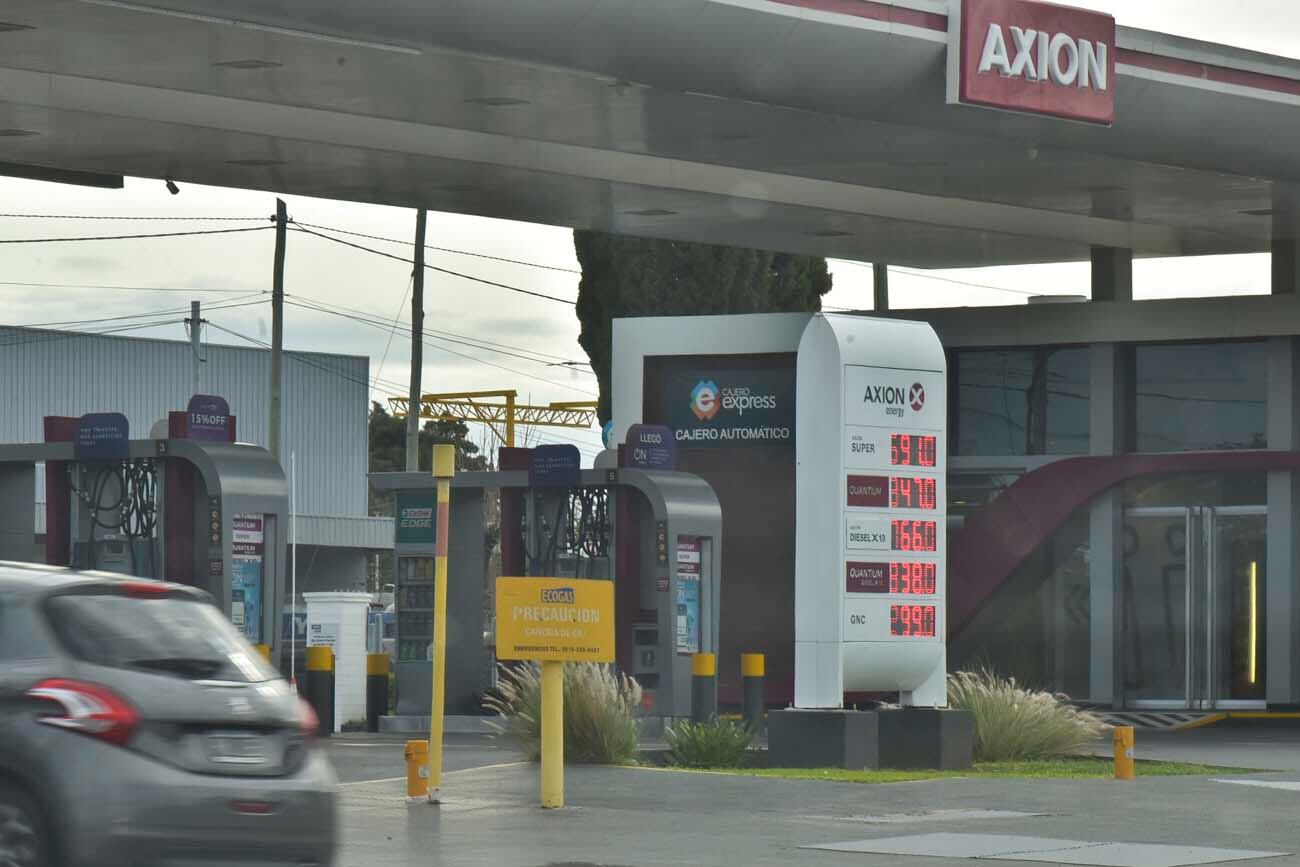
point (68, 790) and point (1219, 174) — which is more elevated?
point (1219, 174)

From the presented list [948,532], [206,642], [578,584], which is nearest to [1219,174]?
[948,532]

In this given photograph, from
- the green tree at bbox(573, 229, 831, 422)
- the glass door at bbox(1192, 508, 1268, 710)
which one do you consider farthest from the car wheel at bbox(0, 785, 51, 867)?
the green tree at bbox(573, 229, 831, 422)

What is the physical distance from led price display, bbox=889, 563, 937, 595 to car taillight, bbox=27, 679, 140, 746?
11.3 metres

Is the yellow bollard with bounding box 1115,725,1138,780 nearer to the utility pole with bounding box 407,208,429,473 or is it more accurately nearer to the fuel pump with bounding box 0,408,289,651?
the fuel pump with bounding box 0,408,289,651

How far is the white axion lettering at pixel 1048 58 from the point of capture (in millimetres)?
19766

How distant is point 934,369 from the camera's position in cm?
1984

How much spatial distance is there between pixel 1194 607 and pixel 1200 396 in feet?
8.92

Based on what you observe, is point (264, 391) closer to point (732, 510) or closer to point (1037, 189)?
point (732, 510)

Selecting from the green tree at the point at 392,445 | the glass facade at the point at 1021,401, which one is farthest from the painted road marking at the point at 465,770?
the green tree at the point at 392,445

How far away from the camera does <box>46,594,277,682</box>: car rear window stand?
9148mm

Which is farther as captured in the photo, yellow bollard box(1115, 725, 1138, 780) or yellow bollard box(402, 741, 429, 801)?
yellow bollard box(1115, 725, 1138, 780)

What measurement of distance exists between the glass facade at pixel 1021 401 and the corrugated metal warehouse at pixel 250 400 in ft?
118

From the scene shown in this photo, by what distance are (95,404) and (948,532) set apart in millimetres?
46346

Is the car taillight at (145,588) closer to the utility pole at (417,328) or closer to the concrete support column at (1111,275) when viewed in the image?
the concrete support column at (1111,275)
